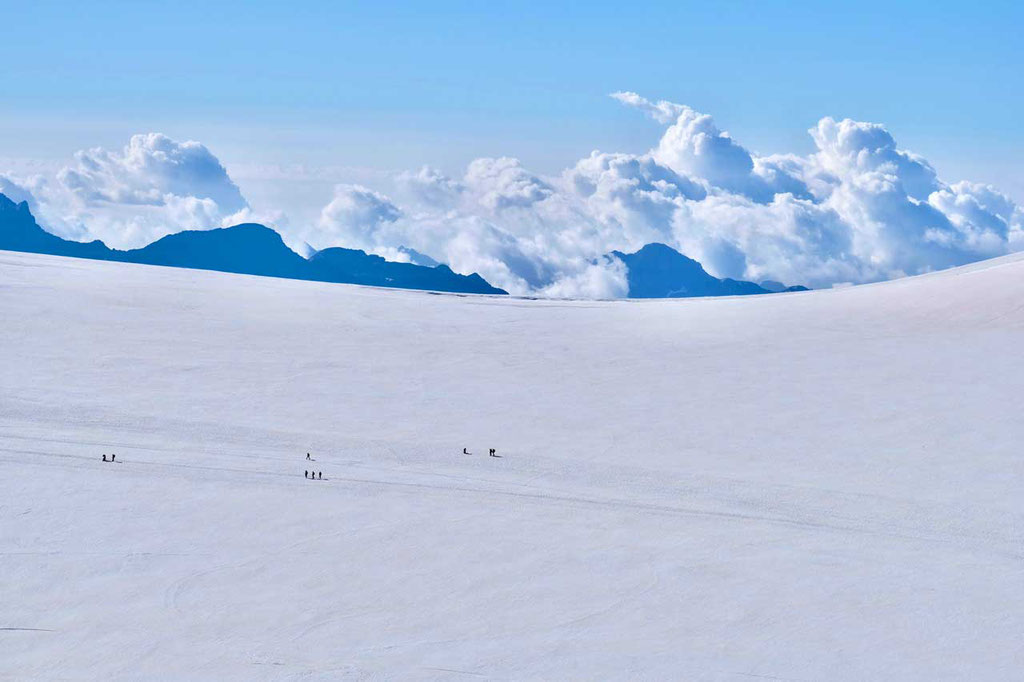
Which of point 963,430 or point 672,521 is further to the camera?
point 963,430

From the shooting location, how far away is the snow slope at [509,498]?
1622 cm

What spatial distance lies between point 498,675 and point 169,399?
19.4 meters

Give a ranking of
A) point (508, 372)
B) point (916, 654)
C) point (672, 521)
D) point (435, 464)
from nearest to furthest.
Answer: point (916, 654), point (672, 521), point (435, 464), point (508, 372)

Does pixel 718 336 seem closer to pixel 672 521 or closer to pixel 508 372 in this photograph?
pixel 508 372

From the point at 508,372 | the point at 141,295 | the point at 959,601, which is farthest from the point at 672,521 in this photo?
the point at 141,295

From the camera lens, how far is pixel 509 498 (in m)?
23.5

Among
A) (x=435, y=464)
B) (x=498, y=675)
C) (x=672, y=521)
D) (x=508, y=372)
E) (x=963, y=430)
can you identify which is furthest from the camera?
(x=508, y=372)

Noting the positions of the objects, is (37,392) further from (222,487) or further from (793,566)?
(793,566)

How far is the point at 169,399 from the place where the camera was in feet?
103

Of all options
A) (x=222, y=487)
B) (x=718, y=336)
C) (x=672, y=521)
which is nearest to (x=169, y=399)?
(x=222, y=487)

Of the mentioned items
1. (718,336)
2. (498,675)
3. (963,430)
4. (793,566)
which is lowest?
(498,675)

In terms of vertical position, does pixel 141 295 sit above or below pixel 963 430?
above

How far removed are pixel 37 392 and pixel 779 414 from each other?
887 inches

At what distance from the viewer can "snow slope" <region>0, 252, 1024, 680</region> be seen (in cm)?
1622
